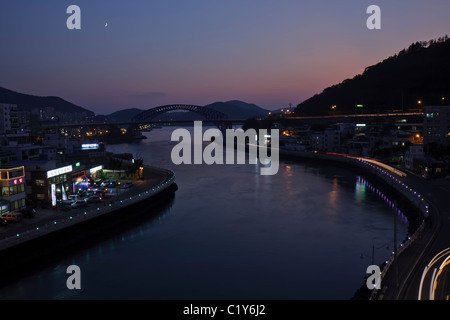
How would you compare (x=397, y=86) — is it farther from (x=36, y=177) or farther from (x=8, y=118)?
(x=36, y=177)

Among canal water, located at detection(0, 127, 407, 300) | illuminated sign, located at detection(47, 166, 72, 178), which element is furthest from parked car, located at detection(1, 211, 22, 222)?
illuminated sign, located at detection(47, 166, 72, 178)

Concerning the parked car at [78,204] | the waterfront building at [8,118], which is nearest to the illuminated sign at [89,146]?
the waterfront building at [8,118]

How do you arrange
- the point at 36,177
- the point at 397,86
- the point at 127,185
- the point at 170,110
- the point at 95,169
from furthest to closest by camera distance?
the point at 170,110, the point at 397,86, the point at 95,169, the point at 127,185, the point at 36,177

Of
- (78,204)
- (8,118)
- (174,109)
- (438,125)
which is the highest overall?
(174,109)

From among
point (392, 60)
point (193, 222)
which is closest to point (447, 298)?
point (193, 222)

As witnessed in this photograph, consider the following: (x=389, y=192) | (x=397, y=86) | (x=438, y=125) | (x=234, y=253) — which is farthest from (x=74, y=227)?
(x=397, y=86)
